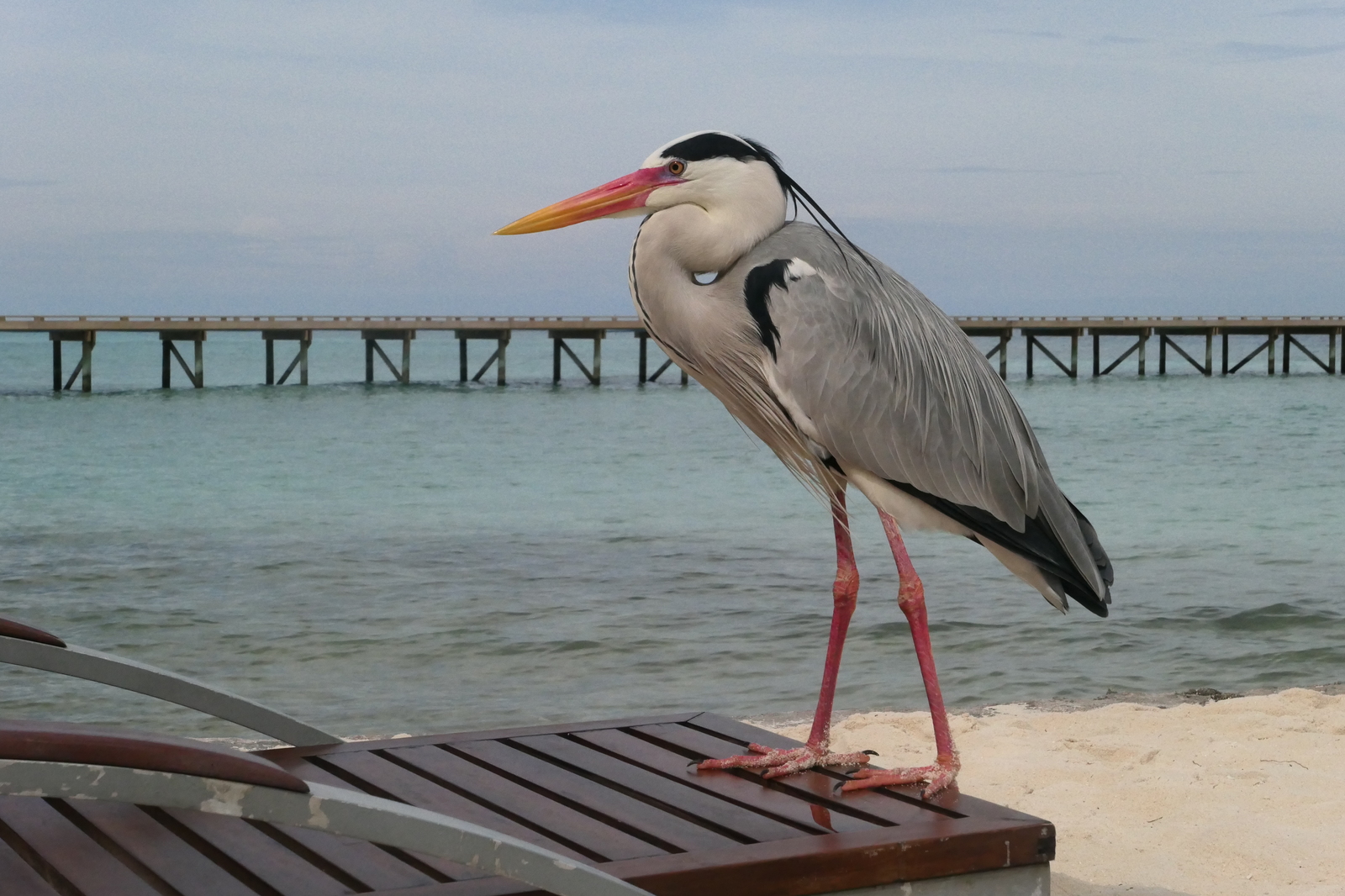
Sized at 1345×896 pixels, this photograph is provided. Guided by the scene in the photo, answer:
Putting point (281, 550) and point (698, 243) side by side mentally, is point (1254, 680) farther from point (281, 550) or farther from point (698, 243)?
point (281, 550)

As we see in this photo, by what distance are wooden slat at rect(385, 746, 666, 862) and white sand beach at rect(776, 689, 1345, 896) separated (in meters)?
1.62

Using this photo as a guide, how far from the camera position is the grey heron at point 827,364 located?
3236 mm

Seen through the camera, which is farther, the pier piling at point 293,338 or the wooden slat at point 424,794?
the pier piling at point 293,338

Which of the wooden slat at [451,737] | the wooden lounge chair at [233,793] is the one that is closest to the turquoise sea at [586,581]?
the wooden slat at [451,737]

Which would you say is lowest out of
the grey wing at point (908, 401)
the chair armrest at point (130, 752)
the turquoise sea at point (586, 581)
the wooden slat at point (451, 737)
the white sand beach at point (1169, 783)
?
the turquoise sea at point (586, 581)

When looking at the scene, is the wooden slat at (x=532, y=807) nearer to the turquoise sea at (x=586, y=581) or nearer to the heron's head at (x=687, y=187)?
the heron's head at (x=687, y=187)

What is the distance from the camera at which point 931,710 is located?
10.5 ft

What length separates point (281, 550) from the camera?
12.9 metres

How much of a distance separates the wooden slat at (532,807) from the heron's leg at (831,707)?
48 cm

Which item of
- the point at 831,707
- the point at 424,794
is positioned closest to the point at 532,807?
the point at 424,794

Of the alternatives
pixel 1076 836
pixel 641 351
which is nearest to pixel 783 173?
pixel 1076 836

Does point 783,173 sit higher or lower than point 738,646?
higher

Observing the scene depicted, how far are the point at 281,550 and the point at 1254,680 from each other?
8665 millimetres

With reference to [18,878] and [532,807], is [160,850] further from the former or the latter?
[532,807]
